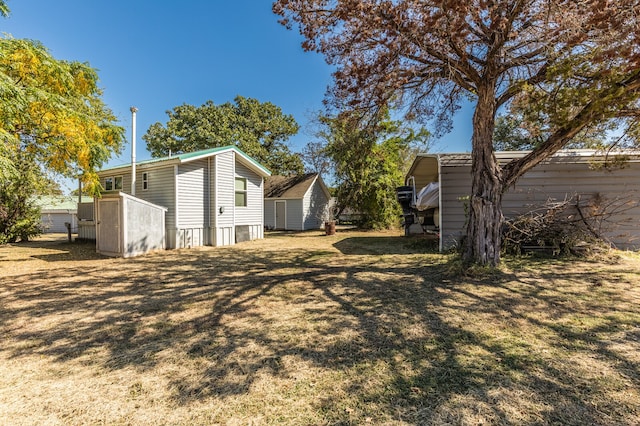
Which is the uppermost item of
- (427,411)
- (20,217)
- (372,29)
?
(372,29)

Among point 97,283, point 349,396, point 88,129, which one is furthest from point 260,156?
point 349,396

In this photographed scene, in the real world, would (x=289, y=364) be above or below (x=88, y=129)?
below

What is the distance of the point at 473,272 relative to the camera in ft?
19.4

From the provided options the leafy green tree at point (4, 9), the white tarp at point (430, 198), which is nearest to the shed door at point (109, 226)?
the leafy green tree at point (4, 9)

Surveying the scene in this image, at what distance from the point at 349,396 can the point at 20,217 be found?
17552 mm

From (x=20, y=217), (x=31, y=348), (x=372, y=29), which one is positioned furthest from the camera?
(x=20, y=217)

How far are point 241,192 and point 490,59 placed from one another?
34.3 feet

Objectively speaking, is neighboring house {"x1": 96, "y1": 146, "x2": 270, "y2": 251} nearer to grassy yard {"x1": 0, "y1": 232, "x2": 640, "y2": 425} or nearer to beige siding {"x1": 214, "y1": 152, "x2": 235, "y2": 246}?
beige siding {"x1": 214, "y1": 152, "x2": 235, "y2": 246}

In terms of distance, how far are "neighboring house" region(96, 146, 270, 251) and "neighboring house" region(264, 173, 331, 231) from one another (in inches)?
227

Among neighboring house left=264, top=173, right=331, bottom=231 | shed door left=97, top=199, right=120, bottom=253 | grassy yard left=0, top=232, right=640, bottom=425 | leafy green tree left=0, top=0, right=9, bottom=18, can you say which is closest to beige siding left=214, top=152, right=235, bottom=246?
shed door left=97, top=199, right=120, bottom=253

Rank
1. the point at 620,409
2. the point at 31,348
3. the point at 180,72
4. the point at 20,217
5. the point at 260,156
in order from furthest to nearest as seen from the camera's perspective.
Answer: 1. the point at 260,156
2. the point at 180,72
3. the point at 20,217
4. the point at 31,348
5. the point at 620,409

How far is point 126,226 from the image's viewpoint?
9234 millimetres

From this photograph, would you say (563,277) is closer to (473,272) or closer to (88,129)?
(473,272)

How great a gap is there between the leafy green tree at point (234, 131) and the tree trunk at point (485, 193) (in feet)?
73.1
